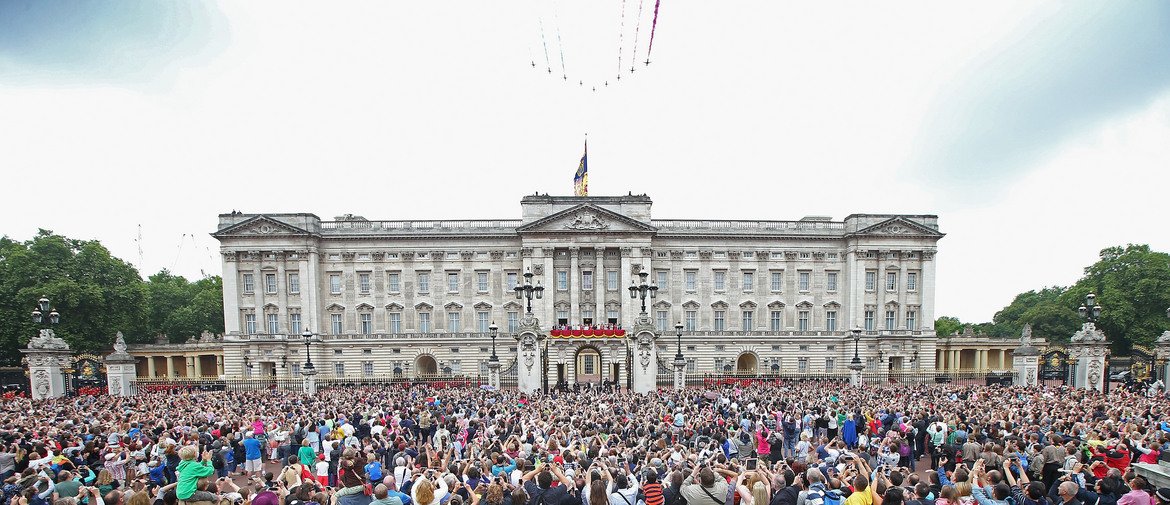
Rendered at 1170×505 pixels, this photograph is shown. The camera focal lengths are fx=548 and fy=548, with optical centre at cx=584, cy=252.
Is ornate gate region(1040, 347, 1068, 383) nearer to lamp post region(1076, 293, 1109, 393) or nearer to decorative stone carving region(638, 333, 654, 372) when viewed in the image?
lamp post region(1076, 293, 1109, 393)

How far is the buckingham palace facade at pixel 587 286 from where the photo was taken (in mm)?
46188

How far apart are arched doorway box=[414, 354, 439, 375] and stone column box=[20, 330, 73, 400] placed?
891 inches

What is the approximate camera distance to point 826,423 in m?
16.9

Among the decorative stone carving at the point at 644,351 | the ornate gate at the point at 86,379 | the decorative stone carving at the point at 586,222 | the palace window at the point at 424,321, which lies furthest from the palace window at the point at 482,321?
the ornate gate at the point at 86,379

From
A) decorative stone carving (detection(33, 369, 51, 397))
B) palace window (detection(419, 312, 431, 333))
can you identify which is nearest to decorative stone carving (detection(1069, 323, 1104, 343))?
palace window (detection(419, 312, 431, 333))

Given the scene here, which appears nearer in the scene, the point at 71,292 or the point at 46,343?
the point at 46,343

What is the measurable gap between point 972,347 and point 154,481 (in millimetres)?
66814

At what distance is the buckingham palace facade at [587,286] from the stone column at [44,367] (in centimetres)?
1572

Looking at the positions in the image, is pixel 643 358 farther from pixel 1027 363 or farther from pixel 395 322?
pixel 395 322

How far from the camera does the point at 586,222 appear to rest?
4641 centimetres

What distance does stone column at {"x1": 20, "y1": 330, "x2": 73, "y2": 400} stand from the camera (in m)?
29.2

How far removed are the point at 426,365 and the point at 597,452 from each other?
40.8m

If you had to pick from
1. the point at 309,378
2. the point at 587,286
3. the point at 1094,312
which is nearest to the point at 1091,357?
the point at 1094,312

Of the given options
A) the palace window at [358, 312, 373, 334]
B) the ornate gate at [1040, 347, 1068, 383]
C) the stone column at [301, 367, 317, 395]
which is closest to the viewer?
the stone column at [301, 367, 317, 395]
